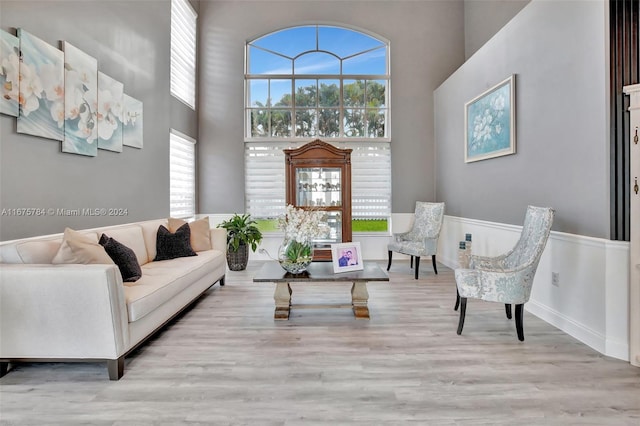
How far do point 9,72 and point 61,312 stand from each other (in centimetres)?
163

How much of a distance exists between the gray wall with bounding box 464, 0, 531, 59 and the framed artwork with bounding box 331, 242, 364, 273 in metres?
3.74

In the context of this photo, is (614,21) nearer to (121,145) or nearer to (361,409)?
(361,409)

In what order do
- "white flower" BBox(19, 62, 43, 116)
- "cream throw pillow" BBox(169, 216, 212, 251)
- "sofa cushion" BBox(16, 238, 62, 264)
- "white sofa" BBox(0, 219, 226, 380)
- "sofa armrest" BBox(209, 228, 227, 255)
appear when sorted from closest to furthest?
"white sofa" BBox(0, 219, 226, 380), "sofa cushion" BBox(16, 238, 62, 264), "white flower" BBox(19, 62, 43, 116), "cream throw pillow" BBox(169, 216, 212, 251), "sofa armrest" BBox(209, 228, 227, 255)

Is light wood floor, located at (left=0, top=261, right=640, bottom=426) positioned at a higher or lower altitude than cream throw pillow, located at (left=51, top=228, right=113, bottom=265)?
lower

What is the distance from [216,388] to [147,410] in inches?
14.2

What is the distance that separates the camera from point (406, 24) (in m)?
6.07

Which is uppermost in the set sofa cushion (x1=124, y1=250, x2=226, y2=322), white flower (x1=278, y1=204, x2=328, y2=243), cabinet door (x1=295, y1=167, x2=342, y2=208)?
cabinet door (x1=295, y1=167, x2=342, y2=208)

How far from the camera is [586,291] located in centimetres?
268

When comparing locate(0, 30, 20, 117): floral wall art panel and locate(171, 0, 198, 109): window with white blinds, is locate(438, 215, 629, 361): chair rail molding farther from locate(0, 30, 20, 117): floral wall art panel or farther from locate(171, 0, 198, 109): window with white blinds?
locate(171, 0, 198, 109): window with white blinds

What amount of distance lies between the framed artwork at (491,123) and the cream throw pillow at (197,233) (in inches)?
136

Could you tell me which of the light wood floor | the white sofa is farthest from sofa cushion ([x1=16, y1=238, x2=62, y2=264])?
the light wood floor

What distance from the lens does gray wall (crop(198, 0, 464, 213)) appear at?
6000 mm

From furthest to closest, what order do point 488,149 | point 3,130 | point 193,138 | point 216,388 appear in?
point 193,138, point 488,149, point 3,130, point 216,388

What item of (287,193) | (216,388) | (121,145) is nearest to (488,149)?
(287,193)
